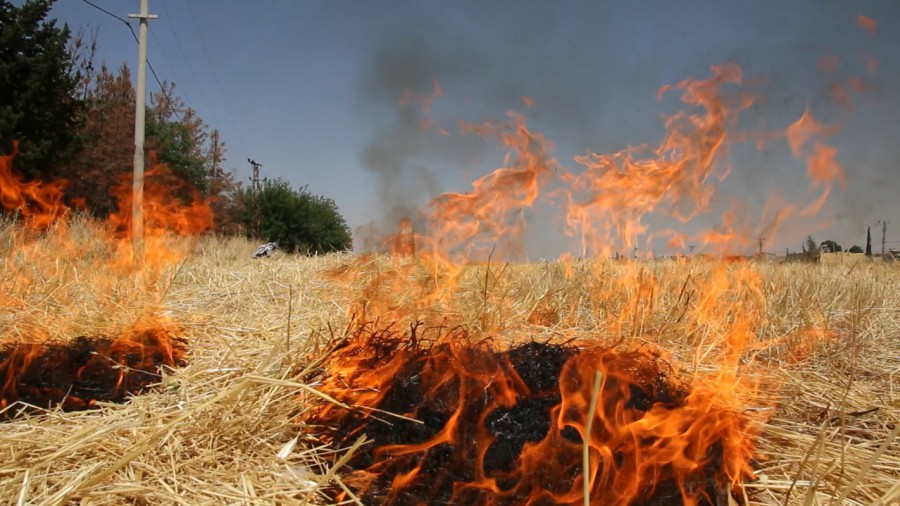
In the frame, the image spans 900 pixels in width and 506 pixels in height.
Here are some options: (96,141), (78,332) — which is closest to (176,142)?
(96,141)

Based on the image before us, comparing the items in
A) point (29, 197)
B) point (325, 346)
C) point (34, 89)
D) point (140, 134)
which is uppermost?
point (34, 89)

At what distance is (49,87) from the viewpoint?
16281 millimetres

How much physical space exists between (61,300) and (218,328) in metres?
2.20

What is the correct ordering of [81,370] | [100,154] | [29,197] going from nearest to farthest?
[81,370]
[29,197]
[100,154]

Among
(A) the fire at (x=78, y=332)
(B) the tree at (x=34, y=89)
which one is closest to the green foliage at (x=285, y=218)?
(B) the tree at (x=34, y=89)

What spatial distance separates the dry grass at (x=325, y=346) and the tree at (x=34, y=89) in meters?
9.10

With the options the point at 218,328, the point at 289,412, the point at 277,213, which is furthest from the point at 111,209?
the point at 289,412

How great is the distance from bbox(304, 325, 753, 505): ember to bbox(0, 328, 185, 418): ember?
59.3 inches

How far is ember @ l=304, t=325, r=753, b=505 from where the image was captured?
6.81 ft

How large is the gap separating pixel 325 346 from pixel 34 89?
17786 millimetres

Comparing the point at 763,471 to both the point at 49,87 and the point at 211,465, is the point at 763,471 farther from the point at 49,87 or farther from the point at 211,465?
the point at 49,87

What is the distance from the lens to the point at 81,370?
11.3ft

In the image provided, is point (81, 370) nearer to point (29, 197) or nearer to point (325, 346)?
point (325, 346)

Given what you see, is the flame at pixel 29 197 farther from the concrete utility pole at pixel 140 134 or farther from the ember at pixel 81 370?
the ember at pixel 81 370
